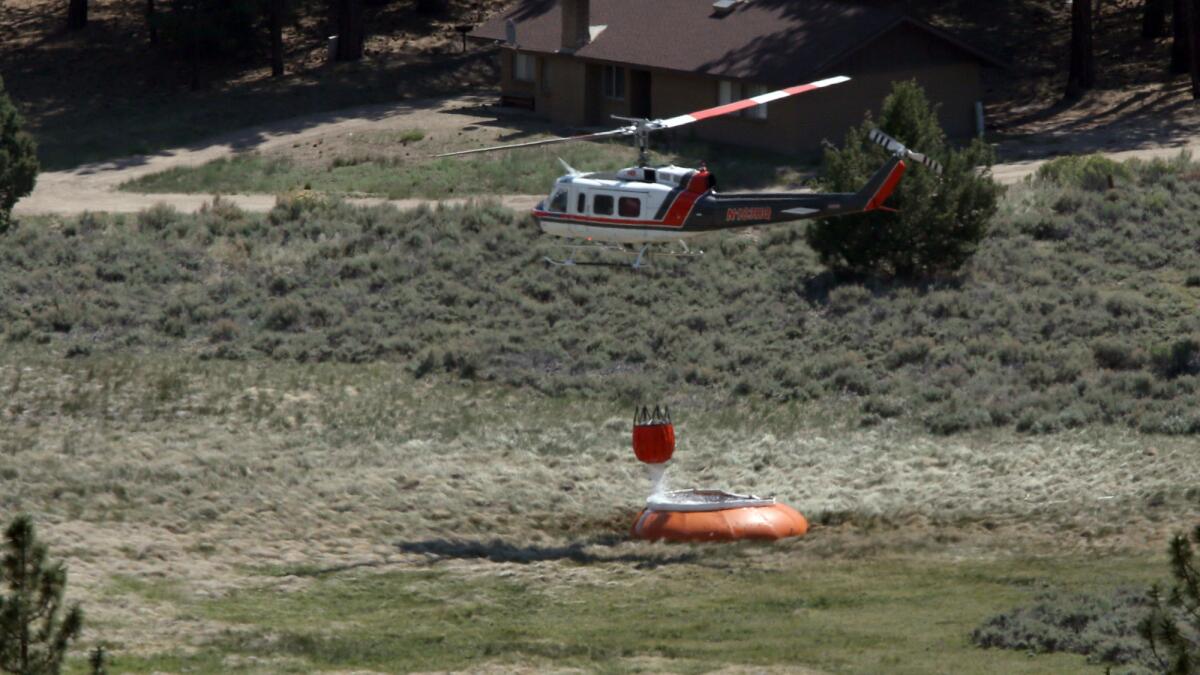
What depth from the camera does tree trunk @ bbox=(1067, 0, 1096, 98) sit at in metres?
59.5

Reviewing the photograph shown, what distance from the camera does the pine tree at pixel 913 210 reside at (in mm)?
41969

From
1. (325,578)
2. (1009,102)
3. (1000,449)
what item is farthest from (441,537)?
(1009,102)

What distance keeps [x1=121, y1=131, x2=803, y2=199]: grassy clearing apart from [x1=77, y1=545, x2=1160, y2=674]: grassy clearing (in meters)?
24.8

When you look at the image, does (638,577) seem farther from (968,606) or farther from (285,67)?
(285,67)

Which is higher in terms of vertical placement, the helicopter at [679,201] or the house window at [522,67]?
the house window at [522,67]

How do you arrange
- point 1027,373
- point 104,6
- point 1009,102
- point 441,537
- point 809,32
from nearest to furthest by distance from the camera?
point 441,537
point 1027,373
point 809,32
point 1009,102
point 104,6

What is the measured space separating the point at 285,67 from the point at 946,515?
45983mm

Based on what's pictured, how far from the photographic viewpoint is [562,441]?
36.1 m

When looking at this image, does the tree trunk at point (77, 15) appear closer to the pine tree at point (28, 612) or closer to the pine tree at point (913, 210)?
the pine tree at point (913, 210)

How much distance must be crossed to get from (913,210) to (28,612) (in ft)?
108

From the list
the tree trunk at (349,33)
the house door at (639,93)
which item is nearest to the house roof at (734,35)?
the house door at (639,93)

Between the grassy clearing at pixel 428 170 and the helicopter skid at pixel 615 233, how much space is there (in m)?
18.1

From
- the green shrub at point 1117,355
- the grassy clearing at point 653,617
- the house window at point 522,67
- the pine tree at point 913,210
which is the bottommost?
the grassy clearing at point 653,617

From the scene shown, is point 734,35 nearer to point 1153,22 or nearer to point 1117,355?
point 1153,22
